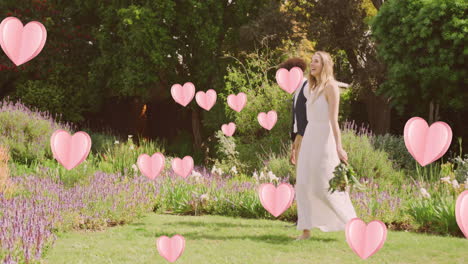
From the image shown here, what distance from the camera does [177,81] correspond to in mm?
18859

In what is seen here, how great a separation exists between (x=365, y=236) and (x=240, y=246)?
87.0 inches

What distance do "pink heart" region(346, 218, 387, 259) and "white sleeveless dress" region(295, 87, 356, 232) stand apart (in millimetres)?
1882

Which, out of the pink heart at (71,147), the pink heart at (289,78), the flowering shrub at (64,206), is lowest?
the flowering shrub at (64,206)

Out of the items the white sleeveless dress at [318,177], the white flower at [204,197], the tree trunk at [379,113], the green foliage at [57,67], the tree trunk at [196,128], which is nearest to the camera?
the white sleeveless dress at [318,177]

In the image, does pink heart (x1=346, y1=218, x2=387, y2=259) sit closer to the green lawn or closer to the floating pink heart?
the green lawn

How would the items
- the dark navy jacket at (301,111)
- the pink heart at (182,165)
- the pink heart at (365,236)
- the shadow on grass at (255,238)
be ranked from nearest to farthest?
the pink heart at (365,236) < the shadow on grass at (255,238) < the dark navy jacket at (301,111) < the pink heart at (182,165)

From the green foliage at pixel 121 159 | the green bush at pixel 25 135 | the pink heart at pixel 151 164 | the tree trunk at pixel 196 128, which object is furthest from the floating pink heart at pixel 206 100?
the tree trunk at pixel 196 128

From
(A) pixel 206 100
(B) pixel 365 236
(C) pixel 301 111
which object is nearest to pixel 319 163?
(C) pixel 301 111

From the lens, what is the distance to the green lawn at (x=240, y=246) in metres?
5.66

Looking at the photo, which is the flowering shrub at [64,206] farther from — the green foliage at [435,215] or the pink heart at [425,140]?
the green foliage at [435,215]

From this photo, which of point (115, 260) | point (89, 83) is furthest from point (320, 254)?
point (89, 83)

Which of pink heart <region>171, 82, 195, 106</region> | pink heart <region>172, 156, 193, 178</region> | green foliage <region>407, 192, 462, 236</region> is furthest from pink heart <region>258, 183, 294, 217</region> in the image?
pink heart <region>171, 82, 195, 106</region>

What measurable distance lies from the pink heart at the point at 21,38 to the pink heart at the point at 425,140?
371cm

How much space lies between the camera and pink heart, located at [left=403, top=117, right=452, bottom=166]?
5.25 m
